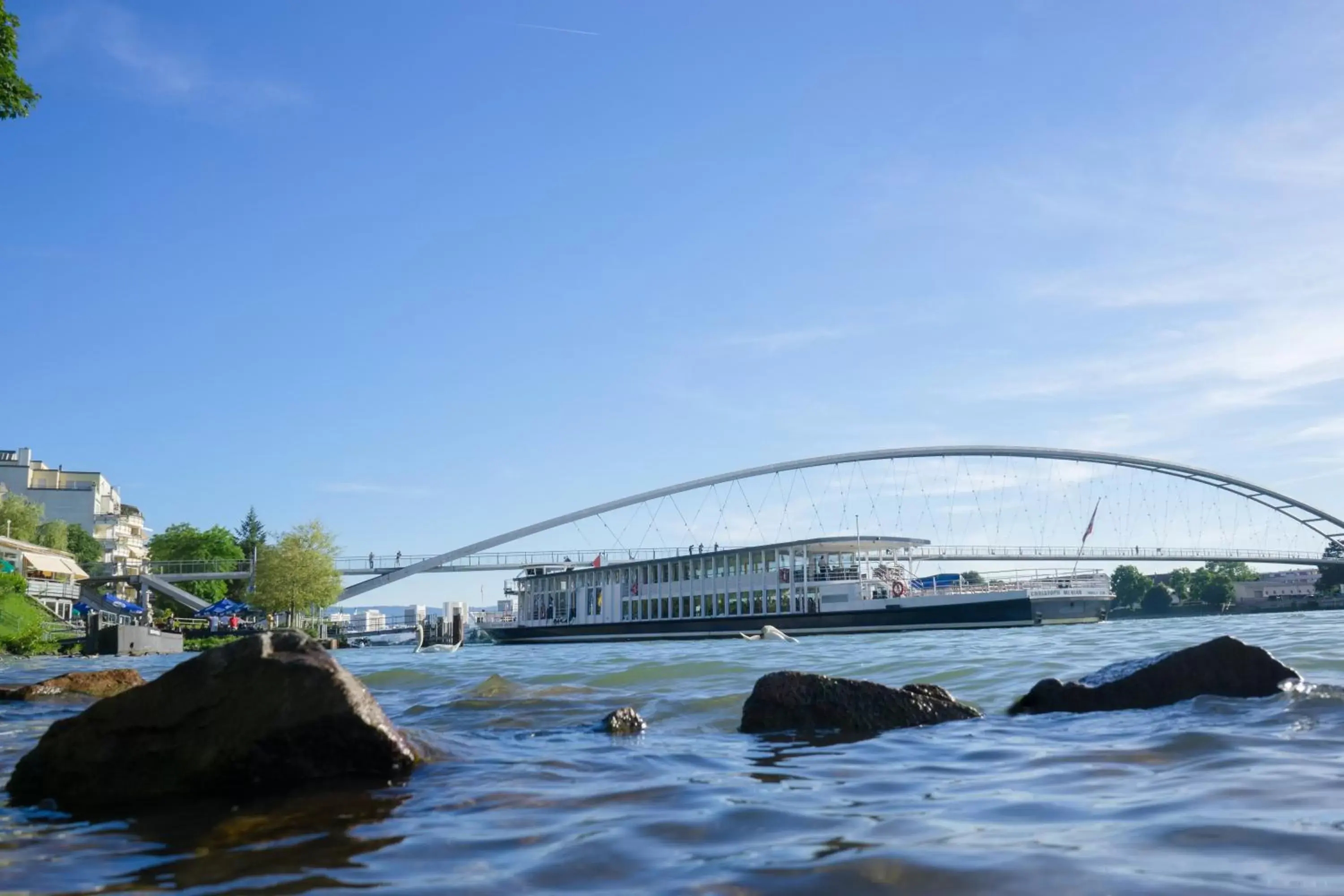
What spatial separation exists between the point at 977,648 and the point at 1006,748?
14226 mm

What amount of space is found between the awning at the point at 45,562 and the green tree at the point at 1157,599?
4996 inches

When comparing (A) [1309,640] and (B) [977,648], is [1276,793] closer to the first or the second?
(A) [1309,640]

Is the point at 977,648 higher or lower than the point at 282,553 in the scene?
lower

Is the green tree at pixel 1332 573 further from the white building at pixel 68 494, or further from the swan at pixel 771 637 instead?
the white building at pixel 68 494

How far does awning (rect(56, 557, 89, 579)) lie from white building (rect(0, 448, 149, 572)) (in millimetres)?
35538

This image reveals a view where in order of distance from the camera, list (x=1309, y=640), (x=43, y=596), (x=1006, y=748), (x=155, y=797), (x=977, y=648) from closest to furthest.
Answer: (x=155, y=797) → (x=1006, y=748) → (x=1309, y=640) → (x=977, y=648) → (x=43, y=596)

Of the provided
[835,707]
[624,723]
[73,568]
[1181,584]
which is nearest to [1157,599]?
[1181,584]

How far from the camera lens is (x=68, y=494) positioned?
98562mm

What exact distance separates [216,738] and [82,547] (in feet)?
305

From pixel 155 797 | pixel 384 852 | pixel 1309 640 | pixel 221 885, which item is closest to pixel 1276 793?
pixel 384 852

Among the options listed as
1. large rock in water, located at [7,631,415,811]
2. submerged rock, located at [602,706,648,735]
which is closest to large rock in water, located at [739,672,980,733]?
submerged rock, located at [602,706,648,735]

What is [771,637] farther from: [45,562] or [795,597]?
[45,562]

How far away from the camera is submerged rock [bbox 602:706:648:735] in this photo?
7.54 m

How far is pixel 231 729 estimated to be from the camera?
521cm
